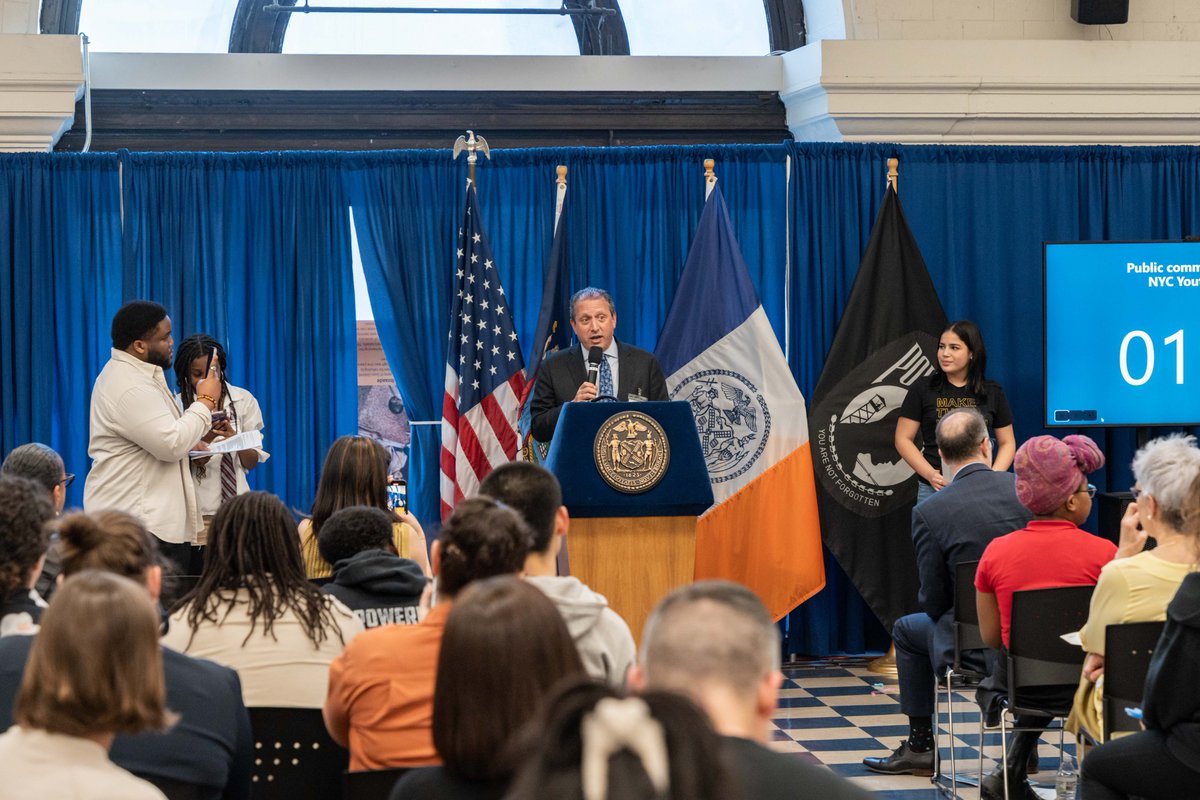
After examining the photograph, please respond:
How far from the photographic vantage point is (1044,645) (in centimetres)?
394

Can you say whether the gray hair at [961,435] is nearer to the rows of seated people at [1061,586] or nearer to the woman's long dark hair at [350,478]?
the rows of seated people at [1061,586]

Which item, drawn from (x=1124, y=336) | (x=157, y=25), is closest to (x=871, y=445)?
(x=1124, y=336)

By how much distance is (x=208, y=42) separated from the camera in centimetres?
716

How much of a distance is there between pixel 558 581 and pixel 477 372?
387cm

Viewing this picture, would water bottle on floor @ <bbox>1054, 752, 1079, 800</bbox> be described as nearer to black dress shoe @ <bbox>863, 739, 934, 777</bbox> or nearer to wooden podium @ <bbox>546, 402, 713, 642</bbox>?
black dress shoe @ <bbox>863, 739, 934, 777</bbox>

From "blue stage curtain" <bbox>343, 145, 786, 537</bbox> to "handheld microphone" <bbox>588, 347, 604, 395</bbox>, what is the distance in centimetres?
144

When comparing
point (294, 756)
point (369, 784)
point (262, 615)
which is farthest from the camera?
point (262, 615)

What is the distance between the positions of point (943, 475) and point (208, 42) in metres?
4.21

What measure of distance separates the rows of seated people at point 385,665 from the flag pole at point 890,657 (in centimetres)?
364

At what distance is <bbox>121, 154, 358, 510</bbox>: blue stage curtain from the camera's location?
6551mm

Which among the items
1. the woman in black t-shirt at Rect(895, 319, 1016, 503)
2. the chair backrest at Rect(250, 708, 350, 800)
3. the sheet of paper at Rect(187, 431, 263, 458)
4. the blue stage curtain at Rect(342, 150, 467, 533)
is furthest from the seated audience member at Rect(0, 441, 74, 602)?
the woman in black t-shirt at Rect(895, 319, 1016, 503)

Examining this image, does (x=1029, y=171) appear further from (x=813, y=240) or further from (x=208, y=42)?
(x=208, y=42)

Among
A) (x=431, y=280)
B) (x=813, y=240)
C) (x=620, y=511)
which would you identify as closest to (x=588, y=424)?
(x=620, y=511)

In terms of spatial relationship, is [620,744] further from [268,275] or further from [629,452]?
[268,275]
